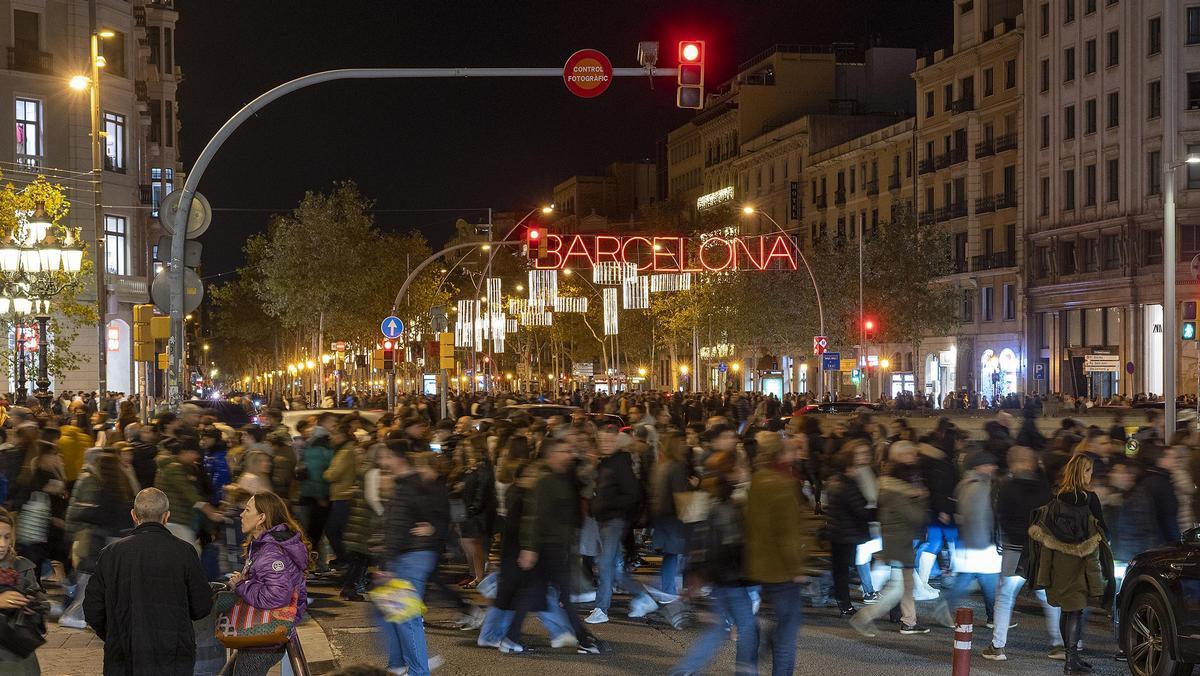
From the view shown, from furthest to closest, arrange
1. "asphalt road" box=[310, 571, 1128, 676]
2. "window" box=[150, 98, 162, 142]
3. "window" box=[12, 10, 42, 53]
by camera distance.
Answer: "window" box=[150, 98, 162, 142] < "window" box=[12, 10, 42, 53] < "asphalt road" box=[310, 571, 1128, 676]

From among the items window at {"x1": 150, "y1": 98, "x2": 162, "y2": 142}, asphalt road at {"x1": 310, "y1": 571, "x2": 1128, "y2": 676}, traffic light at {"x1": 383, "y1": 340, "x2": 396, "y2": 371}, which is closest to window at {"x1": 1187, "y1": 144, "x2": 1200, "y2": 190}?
traffic light at {"x1": 383, "y1": 340, "x2": 396, "y2": 371}

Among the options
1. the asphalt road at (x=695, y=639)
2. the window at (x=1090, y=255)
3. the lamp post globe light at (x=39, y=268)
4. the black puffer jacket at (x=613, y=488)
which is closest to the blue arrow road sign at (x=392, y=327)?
the lamp post globe light at (x=39, y=268)

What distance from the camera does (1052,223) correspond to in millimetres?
60219

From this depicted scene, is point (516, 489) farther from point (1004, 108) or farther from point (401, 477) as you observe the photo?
point (1004, 108)

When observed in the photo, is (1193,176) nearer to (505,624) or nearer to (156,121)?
(156,121)

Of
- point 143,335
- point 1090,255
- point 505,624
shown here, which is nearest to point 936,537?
point 505,624

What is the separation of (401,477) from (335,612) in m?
4.60

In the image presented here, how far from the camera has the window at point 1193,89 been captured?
52.7 meters

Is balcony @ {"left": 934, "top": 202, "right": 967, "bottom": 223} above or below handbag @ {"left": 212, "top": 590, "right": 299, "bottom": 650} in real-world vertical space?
above

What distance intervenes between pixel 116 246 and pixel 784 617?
49.4 meters

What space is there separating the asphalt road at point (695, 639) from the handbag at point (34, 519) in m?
2.68

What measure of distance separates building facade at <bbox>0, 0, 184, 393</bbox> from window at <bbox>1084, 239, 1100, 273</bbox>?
36.6 meters

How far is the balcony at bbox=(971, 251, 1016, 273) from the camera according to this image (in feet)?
211

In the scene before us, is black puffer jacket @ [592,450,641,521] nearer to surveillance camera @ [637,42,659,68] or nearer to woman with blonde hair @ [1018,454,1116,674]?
woman with blonde hair @ [1018,454,1116,674]
